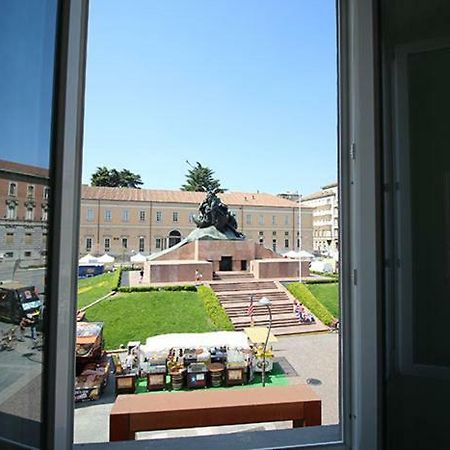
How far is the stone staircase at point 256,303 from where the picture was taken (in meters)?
Result: 5.63

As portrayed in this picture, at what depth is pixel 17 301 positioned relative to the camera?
683 mm

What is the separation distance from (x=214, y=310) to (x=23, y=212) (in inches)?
233

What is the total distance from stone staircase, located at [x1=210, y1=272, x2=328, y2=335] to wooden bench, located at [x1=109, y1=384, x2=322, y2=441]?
10.6 ft

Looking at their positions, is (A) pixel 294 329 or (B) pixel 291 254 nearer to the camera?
(A) pixel 294 329

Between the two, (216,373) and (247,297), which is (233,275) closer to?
(247,297)

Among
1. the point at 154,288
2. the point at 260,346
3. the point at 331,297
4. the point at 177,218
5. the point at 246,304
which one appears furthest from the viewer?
the point at 177,218

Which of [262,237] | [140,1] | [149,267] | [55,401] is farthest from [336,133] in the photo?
[262,237]

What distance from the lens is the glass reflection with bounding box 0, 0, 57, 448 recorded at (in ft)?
Result: 2.15

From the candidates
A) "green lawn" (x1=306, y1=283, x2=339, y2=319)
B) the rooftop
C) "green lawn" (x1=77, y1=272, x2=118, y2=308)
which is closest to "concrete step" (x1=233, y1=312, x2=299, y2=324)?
"green lawn" (x1=306, y1=283, x2=339, y2=319)

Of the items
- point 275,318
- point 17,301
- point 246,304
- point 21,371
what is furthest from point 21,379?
point 246,304

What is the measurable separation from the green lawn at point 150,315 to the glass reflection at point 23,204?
356 centimetres

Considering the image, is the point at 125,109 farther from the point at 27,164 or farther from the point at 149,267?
the point at 149,267

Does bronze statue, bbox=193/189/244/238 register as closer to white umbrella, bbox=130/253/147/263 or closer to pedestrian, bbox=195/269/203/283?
pedestrian, bbox=195/269/203/283

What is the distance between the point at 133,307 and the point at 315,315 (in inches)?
124
